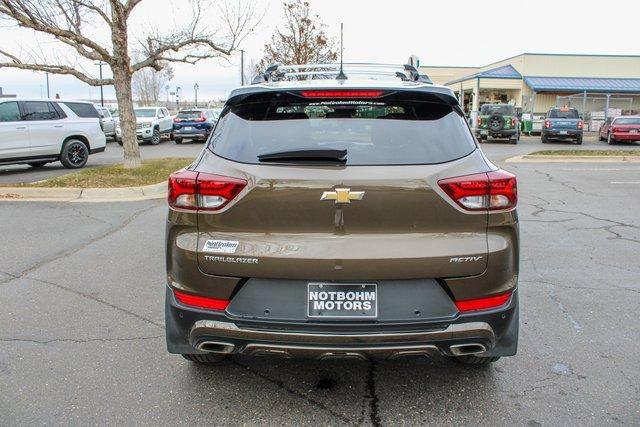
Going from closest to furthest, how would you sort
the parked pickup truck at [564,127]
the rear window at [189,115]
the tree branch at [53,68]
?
the tree branch at [53,68], the parked pickup truck at [564,127], the rear window at [189,115]

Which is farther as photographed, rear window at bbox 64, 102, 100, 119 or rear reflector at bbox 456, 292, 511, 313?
rear window at bbox 64, 102, 100, 119

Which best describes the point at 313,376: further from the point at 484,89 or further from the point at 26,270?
the point at 484,89

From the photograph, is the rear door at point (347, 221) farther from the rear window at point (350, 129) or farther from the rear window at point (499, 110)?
the rear window at point (499, 110)

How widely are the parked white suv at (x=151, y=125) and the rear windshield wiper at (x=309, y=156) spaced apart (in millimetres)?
23752

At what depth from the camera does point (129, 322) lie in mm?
4168

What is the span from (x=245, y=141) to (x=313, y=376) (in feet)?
5.22

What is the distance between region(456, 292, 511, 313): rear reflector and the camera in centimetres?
266

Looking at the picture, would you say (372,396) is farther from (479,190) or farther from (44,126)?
(44,126)

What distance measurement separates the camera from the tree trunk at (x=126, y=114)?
496 inches

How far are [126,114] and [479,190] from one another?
39.1 feet

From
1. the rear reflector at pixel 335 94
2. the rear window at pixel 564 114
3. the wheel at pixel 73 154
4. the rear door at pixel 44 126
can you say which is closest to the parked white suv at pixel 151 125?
the wheel at pixel 73 154

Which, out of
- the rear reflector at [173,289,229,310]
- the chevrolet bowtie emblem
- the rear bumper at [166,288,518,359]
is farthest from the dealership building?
the rear reflector at [173,289,229,310]

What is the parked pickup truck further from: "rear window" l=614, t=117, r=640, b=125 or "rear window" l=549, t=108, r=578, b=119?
"rear window" l=614, t=117, r=640, b=125

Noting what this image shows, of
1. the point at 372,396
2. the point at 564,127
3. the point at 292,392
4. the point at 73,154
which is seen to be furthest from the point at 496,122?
the point at 292,392
